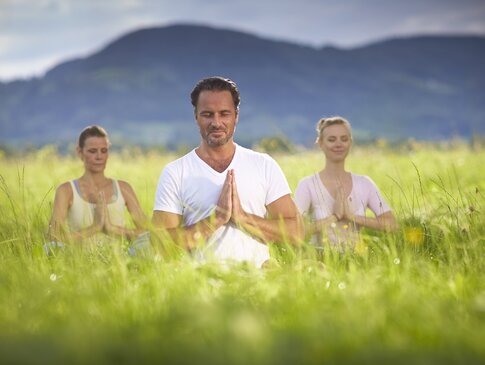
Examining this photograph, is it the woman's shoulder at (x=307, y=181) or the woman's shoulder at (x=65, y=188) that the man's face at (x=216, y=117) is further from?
the woman's shoulder at (x=65, y=188)

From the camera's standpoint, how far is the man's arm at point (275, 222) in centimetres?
407

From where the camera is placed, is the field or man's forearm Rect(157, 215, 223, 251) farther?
man's forearm Rect(157, 215, 223, 251)

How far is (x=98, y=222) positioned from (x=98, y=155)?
2.54 ft

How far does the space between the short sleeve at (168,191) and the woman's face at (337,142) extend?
70.8 inches

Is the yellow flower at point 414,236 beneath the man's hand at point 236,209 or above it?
beneath

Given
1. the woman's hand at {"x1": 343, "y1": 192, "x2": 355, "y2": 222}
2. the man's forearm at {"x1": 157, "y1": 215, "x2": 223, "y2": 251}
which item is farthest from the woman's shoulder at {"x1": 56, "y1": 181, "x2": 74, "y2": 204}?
the woman's hand at {"x1": 343, "y1": 192, "x2": 355, "y2": 222}

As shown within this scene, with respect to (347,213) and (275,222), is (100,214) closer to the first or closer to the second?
(275,222)

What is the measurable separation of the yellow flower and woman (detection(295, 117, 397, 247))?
35 centimetres

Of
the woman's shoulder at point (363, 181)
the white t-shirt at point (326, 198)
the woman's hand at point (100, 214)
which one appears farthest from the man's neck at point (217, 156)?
the woman's shoulder at point (363, 181)

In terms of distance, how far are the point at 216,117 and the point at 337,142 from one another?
5.41 feet

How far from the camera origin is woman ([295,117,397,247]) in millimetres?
5141

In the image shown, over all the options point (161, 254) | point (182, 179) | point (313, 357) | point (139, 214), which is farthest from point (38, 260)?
point (313, 357)

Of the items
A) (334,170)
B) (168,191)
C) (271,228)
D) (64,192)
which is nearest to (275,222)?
(271,228)

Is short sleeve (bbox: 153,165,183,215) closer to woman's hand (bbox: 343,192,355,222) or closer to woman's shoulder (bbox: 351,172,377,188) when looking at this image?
woman's hand (bbox: 343,192,355,222)
